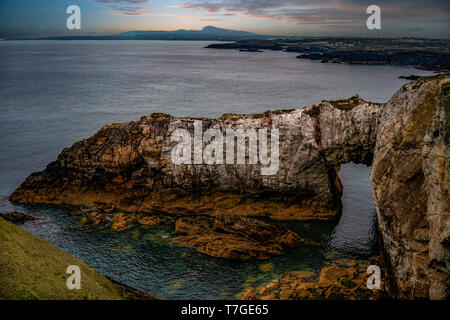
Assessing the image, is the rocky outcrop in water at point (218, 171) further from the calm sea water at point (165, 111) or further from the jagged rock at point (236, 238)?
the jagged rock at point (236, 238)

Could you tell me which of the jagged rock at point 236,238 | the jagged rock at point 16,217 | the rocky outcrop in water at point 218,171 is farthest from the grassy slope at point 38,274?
the rocky outcrop in water at point 218,171

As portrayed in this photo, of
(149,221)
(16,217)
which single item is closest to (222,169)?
(149,221)

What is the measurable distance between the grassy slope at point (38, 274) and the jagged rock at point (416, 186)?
1786cm

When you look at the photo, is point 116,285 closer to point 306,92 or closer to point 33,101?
point 33,101

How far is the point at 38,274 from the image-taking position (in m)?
22.5

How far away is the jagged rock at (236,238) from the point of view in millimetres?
31281

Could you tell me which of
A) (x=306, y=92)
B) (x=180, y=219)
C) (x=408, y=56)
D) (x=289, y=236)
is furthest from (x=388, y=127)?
(x=408, y=56)

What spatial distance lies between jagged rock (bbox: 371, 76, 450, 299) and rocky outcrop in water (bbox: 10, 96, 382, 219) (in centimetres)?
852

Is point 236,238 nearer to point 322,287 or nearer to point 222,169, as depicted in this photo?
point 322,287

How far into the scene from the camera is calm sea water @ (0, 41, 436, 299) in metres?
29.8

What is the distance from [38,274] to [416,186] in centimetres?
2384

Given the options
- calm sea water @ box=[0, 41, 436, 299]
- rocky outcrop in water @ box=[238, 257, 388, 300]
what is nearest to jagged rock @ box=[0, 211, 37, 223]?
calm sea water @ box=[0, 41, 436, 299]
